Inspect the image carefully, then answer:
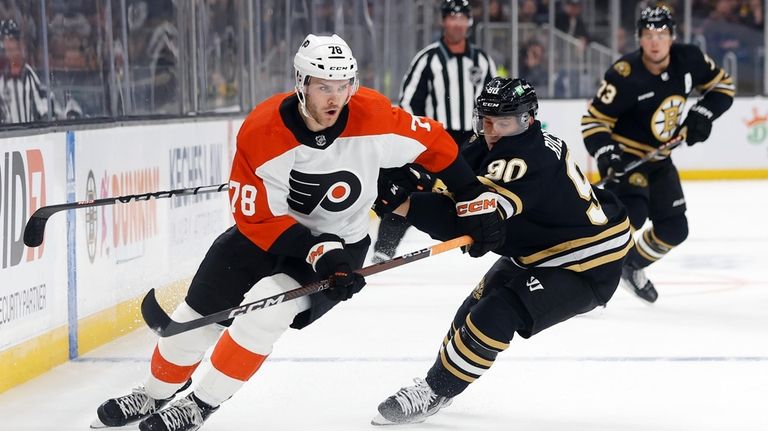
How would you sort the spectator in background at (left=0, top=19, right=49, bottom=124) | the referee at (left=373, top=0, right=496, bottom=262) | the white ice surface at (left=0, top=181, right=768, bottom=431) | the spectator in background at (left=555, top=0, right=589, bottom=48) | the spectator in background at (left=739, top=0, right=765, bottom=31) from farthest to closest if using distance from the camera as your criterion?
the spectator in background at (left=739, top=0, right=765, bottom=31) < the spectator in background at (left=555, top=0, right=589, bottom=48) < the referee at (left=373, top=0, right=496, bottom=262) < the spectator in background at (left=0, top=19, right=49, bottom=124) < the white ice surface at (left=0, top=181, right=768, bottom=431)

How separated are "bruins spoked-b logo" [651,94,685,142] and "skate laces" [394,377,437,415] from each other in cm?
210

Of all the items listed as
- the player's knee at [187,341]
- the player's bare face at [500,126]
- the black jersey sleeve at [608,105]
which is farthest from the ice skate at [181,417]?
the black jersey sleeve at [608,105]

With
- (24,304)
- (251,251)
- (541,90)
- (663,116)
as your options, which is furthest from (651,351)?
(541,90)

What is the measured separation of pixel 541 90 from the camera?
34.9 feet

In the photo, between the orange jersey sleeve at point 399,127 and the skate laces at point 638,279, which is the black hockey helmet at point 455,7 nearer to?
the skate laces at point 638,279

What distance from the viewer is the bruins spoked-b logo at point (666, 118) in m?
4.79

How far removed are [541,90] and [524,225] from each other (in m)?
7.69

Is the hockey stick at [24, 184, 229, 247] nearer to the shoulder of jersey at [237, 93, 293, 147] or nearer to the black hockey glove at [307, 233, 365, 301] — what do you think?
the shoulder of jersey at [237, 93, 293, 147]

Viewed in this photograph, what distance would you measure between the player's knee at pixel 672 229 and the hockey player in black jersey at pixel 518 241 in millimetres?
1674

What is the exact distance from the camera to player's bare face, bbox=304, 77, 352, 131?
2648mm

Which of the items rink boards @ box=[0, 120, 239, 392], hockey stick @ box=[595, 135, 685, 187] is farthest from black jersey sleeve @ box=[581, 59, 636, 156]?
rink boards @ box=[0, 120, 239, 392]

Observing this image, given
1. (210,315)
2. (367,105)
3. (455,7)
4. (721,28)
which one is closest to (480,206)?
(367,105)

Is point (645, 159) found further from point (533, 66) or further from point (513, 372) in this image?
point (533, 66)

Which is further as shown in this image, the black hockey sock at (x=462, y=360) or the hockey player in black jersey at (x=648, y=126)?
the hockey player in black jersey at (x=648, y=126)
